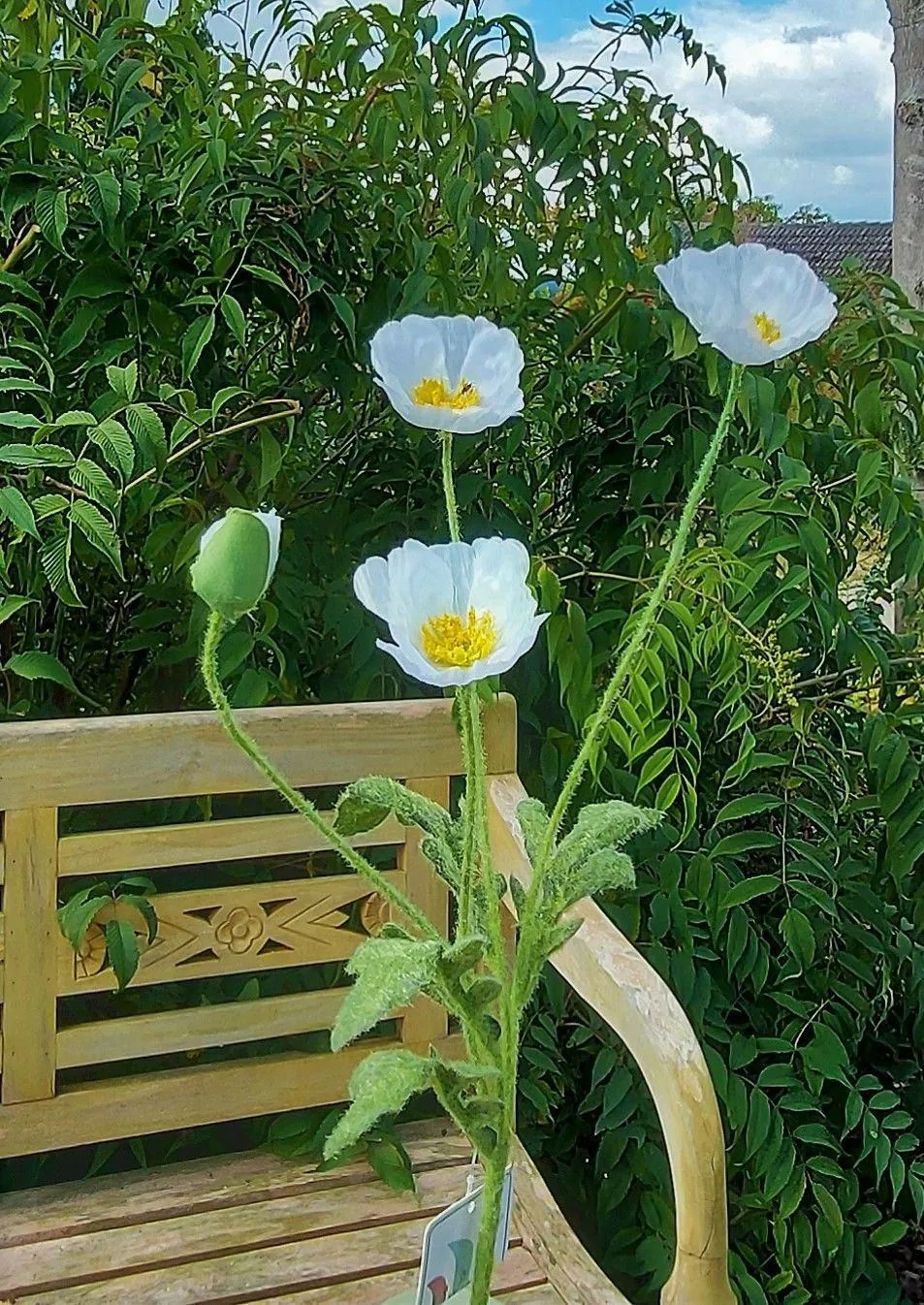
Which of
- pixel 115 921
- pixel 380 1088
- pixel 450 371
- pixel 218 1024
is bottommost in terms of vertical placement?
pixel 218 1024

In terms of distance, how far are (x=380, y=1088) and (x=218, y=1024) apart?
58 centimetres

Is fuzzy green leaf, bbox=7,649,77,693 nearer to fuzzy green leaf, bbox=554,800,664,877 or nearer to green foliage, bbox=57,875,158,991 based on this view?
green foliage, bbox=57,875,158,991

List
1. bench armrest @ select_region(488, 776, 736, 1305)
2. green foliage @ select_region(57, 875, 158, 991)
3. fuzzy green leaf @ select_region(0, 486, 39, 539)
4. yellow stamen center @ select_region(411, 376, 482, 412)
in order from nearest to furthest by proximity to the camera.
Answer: yellow stamen center @ select_region(411, 376, 482, 412)
bench armrest @ select_region(488, 776, 736, 1305)
fuzzy green leaf @ select_region(0, 486, 39, 539)
green foliage @ select_region(57, 875, 158, 991)

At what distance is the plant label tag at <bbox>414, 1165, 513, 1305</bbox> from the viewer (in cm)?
58

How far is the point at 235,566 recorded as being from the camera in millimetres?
452

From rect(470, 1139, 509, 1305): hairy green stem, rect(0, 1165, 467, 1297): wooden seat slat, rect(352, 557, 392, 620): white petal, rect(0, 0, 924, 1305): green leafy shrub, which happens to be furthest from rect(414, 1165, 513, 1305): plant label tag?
rect(0, 0, 924, 1305): green leafy shrub

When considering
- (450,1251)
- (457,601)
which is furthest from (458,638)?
(450,1251)

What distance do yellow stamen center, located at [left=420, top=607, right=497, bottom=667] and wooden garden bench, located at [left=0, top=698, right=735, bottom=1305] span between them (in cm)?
36

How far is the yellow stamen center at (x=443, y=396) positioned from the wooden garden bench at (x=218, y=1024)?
392 millimetres

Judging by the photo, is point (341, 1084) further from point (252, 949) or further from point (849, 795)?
point (849, 795)

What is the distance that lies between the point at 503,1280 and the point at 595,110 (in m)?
0.98

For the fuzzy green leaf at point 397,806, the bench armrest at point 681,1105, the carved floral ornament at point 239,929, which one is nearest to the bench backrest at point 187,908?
the carved floral ornament at point 239,929

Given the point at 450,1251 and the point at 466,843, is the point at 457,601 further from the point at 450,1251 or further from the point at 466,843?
the point at 450,1251

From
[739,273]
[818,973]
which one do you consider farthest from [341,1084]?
[739,273]
